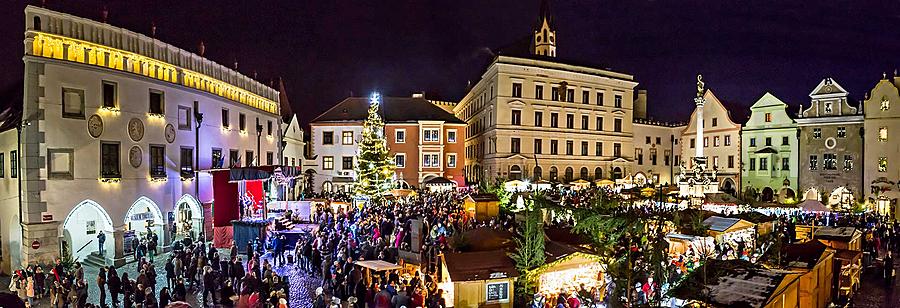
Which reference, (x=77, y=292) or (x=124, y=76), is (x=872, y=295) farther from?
(x=124, y=76)

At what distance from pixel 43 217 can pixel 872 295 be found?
90.4 ft

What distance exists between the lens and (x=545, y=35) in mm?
68375

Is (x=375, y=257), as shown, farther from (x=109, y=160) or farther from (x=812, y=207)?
(x=812, y=207)

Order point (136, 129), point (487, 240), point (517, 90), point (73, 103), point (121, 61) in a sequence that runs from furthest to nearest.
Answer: point (517, 90) → point (136, 129) → point (121, 61) → point (73, 103) → point (487, 240)

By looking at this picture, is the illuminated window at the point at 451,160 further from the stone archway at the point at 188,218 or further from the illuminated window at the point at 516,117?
the stone archway at the point at 188,218

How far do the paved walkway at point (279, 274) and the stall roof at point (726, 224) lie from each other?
13760 mm

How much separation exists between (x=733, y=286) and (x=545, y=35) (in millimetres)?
61118

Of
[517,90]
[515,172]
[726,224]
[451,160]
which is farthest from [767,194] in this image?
[726,224]

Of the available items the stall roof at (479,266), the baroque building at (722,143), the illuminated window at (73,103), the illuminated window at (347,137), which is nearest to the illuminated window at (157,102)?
the illuminated window at (73,103)

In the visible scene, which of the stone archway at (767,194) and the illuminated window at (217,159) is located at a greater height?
the illuminated window at (217,159)

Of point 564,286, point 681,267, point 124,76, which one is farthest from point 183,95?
point 681,267

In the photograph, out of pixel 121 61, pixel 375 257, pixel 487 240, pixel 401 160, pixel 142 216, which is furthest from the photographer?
pixel 401 160

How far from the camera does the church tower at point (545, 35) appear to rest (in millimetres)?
67875

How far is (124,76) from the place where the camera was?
2211cm
